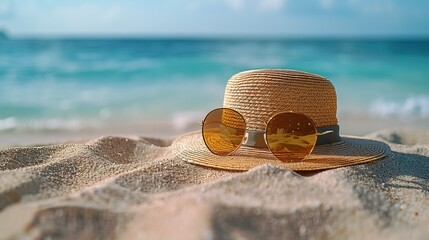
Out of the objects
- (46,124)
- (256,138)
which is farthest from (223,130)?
(46,124)

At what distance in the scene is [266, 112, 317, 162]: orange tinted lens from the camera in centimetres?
243

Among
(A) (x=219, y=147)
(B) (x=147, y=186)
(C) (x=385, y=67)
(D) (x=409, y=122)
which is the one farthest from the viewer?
(C) (x=385, y=67)

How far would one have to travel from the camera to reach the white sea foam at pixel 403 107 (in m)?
7.96

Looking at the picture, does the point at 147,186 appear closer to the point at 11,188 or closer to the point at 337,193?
the point at 11,188

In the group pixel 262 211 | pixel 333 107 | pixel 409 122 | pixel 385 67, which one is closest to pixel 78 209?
pixel 262 211

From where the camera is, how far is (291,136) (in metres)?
2.45

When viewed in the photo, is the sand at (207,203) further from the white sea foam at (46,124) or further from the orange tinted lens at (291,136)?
the white sea foam at (46,124)

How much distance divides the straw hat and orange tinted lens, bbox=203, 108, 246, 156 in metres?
0.05

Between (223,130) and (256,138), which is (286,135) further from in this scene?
(223,130)

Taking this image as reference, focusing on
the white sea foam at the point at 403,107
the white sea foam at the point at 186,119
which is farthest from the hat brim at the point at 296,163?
the white sea foam at the point at 403,107

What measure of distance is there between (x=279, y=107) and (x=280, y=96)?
0.21ft

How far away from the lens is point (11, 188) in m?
1.91

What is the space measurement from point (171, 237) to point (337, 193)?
2.54 ft

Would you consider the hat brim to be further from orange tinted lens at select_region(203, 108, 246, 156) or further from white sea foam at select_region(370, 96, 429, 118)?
white sea foam at select_region(370, 96, 429, 118)
